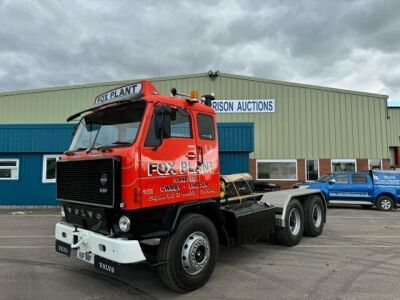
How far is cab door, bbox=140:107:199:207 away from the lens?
17.0ft

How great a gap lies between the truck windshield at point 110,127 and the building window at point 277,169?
17.5 m

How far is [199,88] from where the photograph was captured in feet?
77.1

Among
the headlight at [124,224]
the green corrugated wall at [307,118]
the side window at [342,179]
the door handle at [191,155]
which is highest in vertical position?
the green corrugated wall at [307,118]

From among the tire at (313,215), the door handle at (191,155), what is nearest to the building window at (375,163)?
the tire at (313,215)

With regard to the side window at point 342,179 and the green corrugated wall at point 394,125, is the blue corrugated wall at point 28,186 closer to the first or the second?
the side window at point 342,179

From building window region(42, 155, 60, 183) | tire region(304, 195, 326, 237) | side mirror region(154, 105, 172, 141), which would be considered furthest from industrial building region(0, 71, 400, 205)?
A: side mirror region(154, 105, 172, 141)

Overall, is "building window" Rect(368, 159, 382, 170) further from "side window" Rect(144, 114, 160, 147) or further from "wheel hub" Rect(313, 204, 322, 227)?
"side window" Rect(144, 114, 160, 147)

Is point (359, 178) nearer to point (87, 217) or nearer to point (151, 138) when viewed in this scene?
point (151, 138)

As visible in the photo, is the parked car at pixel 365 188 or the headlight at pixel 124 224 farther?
the parked car at pixel 365 188

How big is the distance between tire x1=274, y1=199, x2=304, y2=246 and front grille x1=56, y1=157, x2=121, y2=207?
462cm

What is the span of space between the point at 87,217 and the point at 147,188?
1.22m

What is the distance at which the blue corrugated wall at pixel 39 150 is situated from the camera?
17.9 m

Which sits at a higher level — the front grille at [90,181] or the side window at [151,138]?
the side window at [151,138]

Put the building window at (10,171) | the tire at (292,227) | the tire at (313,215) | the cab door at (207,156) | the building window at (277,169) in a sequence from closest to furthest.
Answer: the cab door at (207,156) → the tire at (292,227) → the tire at (313,215) → the building window at (10,171) → the building window at (277,169)
